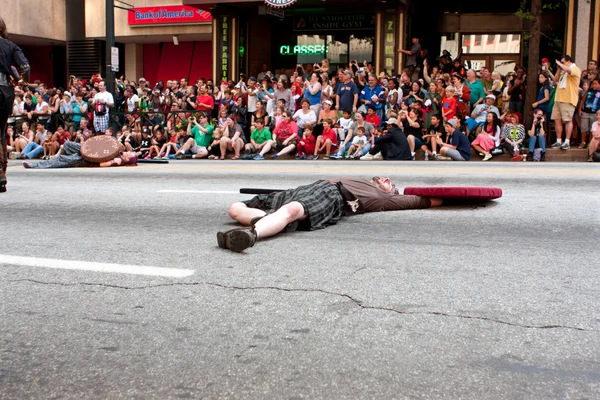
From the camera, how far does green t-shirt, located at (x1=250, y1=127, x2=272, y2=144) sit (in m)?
18.9

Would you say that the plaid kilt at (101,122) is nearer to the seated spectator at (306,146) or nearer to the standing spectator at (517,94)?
the seated spectator at (306,146)

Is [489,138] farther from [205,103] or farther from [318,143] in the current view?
[205,103]

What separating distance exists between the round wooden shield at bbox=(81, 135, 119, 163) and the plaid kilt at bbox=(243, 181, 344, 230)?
8425 millimetres

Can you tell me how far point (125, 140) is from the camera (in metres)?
20.7

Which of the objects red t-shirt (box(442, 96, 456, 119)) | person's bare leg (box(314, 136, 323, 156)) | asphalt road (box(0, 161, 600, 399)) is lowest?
asphalt road (box(0, 161, 600, 399))

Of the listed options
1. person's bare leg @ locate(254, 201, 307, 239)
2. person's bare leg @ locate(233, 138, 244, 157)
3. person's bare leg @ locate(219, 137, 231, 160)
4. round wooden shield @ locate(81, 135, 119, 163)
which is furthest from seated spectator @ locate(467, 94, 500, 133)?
person's bare leg @ locate(254, 201, 307, 239)

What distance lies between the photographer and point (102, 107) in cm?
2138

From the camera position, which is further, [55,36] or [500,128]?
[55,36]

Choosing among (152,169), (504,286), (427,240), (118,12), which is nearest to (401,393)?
(504,286)

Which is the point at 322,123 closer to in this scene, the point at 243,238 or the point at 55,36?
the point at 243,238

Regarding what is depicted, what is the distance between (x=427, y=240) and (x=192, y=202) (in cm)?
343

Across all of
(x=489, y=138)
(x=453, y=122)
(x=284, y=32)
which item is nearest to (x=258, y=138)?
(x=453, y=122)

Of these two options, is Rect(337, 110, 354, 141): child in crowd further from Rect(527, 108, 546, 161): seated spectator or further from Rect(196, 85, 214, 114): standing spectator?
Rect(196, 85, 214, 114): standing spectator

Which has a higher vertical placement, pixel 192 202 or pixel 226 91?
pixel 226 91
